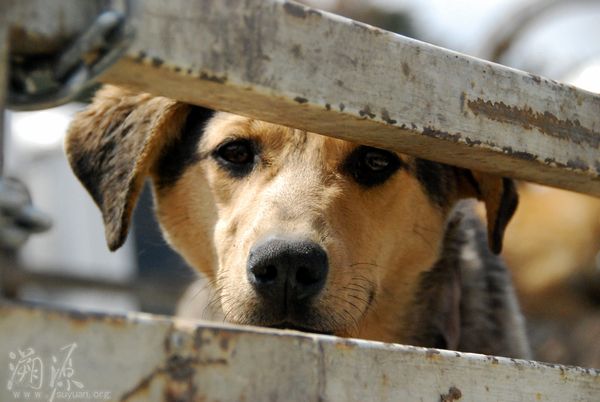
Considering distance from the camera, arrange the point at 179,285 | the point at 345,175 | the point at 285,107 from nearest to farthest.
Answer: the point at 285,107 < the point at 345,175 < the point at 179,285

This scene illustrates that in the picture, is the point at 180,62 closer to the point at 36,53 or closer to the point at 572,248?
the point at 36,53

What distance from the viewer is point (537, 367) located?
1.92 meters

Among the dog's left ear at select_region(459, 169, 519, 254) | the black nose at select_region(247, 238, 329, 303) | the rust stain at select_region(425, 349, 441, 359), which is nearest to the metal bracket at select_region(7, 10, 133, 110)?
the rust stain at select_region(425, 349, 441, 359)

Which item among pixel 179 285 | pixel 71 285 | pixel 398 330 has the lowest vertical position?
pixel 71 285

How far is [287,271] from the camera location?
2617 millimetres

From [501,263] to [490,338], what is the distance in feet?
1.88

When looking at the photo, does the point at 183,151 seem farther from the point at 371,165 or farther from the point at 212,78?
the point at 212,78

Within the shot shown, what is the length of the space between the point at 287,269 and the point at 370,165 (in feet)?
2.73

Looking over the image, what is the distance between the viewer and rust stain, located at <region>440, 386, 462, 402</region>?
5.81 feet

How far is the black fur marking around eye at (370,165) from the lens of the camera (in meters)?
3.24

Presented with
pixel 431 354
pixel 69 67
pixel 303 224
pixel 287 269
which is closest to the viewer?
pixel 69 67

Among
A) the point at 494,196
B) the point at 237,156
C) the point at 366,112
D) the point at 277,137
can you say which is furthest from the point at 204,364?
the point at 494,196

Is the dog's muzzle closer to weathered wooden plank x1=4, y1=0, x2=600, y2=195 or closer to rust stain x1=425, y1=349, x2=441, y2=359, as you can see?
weathered wooden plank x1=4, y1=0, x2=600, y2=195

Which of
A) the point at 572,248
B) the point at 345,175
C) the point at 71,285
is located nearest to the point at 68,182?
the point at 71,285
